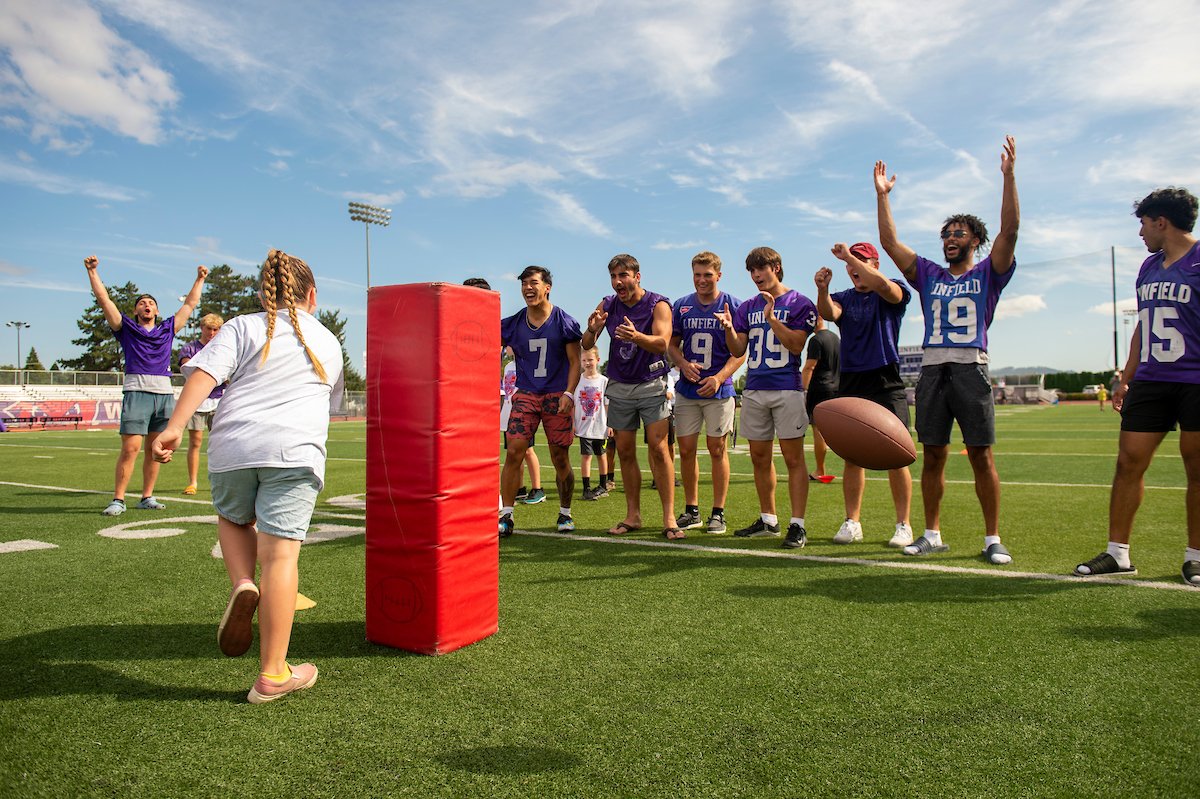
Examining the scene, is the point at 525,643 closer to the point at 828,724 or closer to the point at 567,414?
the point at 828,724

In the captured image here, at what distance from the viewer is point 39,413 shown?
34.9m

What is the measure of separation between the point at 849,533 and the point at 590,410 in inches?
172

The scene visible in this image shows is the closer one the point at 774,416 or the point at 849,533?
the point at 849,533

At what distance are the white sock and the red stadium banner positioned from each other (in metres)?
3.60

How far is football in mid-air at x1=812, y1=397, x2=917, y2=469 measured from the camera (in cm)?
418

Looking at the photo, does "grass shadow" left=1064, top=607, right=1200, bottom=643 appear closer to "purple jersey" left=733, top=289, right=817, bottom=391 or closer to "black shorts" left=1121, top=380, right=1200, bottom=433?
"black shorts" left=1121, top=380, right=1200, bottom=433

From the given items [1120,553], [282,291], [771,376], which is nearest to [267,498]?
[282,291]

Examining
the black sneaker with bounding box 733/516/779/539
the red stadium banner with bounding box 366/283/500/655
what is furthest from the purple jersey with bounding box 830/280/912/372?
the red stadium banner with bounding box 366/283/500/655

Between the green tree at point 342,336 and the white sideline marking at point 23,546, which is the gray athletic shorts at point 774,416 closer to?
the white sideline marking at point 23,546

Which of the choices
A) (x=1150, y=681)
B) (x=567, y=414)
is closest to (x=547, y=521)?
(x=567, y=414)

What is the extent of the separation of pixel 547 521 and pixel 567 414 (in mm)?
1209

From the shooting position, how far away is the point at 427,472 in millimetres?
3197

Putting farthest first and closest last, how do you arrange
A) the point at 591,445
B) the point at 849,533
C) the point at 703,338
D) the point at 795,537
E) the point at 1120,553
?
the point at 591,445 < the point at 703,338 < the point at 849,533 < the point at 795,537 < the point at 1120,553

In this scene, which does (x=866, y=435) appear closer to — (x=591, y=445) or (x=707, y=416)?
(x=707, y=416)
